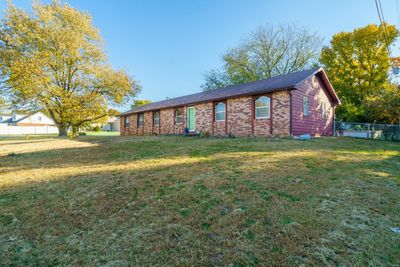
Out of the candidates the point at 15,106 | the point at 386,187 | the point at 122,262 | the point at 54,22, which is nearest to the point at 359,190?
the point at 386,187

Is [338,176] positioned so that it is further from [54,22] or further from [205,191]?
[54,22]

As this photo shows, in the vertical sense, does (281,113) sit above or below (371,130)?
above

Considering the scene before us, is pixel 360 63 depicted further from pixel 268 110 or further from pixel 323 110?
pixel 268 110

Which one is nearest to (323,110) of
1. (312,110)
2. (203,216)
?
(312,110)

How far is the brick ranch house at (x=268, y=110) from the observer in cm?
1176

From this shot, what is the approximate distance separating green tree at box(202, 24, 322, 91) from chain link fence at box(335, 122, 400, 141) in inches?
472

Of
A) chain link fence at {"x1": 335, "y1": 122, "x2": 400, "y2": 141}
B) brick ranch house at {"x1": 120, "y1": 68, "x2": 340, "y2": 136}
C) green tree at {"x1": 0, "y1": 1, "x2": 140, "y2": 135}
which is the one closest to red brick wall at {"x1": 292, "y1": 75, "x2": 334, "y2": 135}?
brick ranch house at {"x1": 120, "y1": 68, "x2": 340, "y2": 136}

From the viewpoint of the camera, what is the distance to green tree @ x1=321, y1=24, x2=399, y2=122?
77.0ft

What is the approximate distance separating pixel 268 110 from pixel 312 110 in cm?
351

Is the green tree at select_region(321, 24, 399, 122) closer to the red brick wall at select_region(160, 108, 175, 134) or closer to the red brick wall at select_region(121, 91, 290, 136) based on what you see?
the red brick wall at select_region(121, 91, 290, 136)

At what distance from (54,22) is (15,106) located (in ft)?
26.6

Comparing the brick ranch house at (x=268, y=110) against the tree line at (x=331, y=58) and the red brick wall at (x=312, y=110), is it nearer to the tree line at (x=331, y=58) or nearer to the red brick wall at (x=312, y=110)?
the red brick wall at (x=312, y=110)

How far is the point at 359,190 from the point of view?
156 inches

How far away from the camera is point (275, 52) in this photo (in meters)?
26.7
